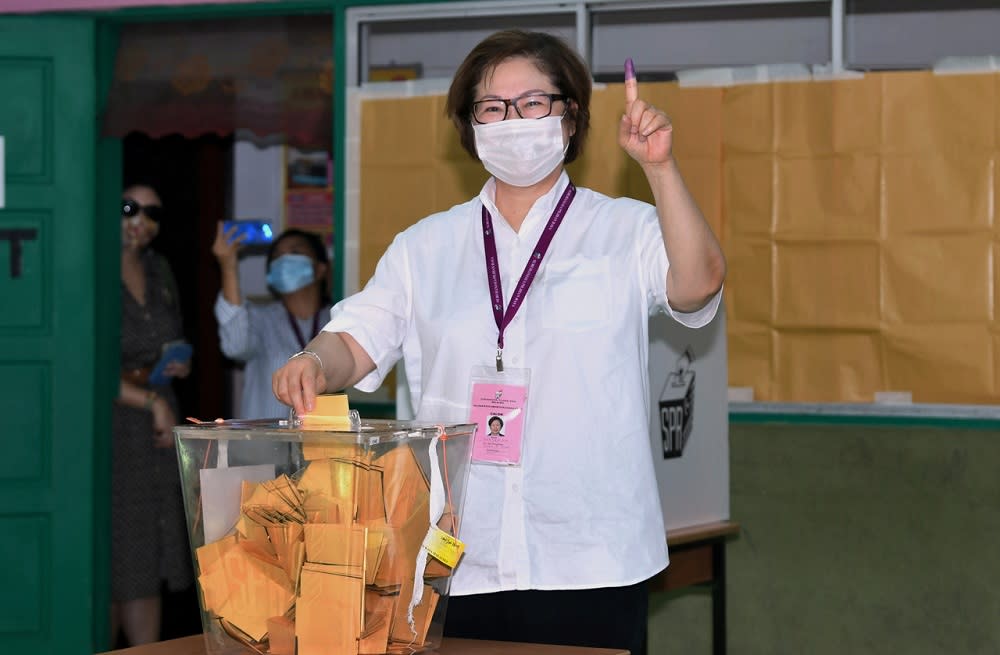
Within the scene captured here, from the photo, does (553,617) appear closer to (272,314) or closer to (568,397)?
(568,397)

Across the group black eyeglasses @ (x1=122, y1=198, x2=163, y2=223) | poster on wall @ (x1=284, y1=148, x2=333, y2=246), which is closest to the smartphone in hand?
black eyeglasses @ (x1=122, y1=198, x2=163, y2=223)

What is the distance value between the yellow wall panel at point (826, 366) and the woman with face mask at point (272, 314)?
169 centimetres

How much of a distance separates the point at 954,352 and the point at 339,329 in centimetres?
246

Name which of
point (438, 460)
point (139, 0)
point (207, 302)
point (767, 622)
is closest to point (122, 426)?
point (139, 0)

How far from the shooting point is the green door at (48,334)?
436 centimetres

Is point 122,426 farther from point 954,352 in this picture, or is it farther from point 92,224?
point 954,352

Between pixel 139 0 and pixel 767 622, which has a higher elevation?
pixel 139 0

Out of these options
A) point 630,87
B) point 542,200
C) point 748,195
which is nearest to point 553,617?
point 542,200

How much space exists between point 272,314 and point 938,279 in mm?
2373

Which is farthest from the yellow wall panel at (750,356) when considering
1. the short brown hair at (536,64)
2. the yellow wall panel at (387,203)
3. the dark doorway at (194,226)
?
the dark doorway at (194,226)

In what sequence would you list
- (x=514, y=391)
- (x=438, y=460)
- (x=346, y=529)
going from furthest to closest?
1. (x=514, y=391)
2. (x=438, y=460)
3. (x=346, y=529)

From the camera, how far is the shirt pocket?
1.95 m

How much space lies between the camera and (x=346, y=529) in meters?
1.45

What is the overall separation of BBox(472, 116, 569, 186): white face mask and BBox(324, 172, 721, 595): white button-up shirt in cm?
9
